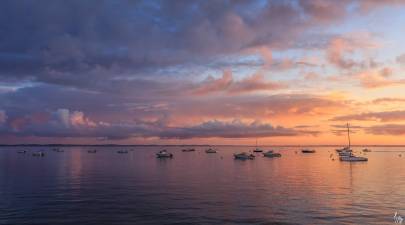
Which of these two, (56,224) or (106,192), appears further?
(106,192)

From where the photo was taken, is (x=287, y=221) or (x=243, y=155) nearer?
(x=287, y=221)

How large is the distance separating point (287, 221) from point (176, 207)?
1511cm

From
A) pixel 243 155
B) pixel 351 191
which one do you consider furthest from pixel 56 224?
pixel 243 155

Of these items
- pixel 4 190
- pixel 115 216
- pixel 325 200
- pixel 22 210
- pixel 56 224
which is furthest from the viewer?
pixel 4 190

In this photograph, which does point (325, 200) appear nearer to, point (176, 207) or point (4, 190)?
point (176, 207)

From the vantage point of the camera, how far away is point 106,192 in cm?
6500

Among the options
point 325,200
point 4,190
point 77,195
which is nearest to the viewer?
Answer: point 325,200

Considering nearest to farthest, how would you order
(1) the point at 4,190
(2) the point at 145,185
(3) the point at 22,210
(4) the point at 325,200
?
1. (3) the point at 22,210
2. (4) the point at 325,200
3. (1) the point at 4,190
4. (2) the point at 145,185

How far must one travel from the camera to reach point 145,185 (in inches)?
3017

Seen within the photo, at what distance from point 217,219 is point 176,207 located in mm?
8732

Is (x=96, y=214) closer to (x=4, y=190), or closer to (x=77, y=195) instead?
(x=77, y=195)

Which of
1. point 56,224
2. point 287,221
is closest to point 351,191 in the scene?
point 287,221

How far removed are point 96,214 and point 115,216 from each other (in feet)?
9.36

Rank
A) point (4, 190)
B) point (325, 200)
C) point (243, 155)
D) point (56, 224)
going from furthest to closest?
1. point (243, 155)
2. point (4, 190)
3. point (325, 200)
4. point (56, 224)
